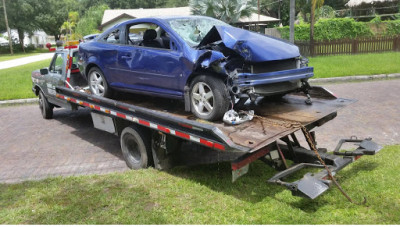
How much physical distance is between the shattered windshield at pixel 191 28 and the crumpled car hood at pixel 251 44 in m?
0.38

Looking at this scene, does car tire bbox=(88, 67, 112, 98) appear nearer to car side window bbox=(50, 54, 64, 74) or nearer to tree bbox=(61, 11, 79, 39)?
car side window bbox=(50, 54, 64, 74)

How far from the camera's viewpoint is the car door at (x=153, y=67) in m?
5.17

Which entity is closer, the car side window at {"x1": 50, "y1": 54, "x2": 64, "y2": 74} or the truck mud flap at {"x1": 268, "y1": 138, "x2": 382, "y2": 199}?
the truck mud flap at {"x1": 268, "y1": 138, "x2": 382, "y2": 199}

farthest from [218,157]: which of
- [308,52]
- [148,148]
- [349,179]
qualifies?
[308,52]

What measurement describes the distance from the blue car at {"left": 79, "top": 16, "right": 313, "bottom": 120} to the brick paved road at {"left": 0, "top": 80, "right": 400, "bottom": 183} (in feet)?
4.84

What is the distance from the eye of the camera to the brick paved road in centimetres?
605

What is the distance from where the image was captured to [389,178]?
4641 millimetres

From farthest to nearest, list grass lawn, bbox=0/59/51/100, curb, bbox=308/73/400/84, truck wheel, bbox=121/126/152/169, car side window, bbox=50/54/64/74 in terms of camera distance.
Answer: curb, bbox=308/73/400/84 → grass lawn, bbox=0/59/51/100 → car side window, bbox=50/54/64/74 → truck wheel, bbox=121/126/152/169

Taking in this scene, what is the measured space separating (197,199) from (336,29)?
82.8 ft

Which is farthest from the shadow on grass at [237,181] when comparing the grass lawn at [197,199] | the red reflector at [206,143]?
the red reflector at [206,143]

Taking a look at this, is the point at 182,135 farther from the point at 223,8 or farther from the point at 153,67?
the point at 223,8

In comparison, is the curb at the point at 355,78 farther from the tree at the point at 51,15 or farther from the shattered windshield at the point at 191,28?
the tree at the point at 51,15

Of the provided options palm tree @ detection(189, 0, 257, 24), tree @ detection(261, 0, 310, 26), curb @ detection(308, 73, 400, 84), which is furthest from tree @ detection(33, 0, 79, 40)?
curb @ detection(308, 73, 400, 84)

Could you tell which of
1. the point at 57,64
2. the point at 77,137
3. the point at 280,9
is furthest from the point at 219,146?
the point at 280,9
